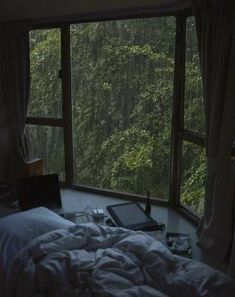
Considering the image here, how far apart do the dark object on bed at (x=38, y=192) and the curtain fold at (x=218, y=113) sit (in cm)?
118

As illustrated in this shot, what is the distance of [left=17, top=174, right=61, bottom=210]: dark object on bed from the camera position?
2.76 metres

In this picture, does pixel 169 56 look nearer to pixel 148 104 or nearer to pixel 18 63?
pixel 148 104

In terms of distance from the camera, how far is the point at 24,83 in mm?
3246

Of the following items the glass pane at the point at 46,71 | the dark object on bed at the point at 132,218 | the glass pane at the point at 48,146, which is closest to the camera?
the dark object on bed at the point at 132,218

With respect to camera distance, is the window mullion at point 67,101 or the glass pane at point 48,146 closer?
the window mullion at point 67,101

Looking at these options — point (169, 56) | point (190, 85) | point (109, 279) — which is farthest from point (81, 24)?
point (109, 279)

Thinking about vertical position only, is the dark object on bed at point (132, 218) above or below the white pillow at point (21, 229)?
below

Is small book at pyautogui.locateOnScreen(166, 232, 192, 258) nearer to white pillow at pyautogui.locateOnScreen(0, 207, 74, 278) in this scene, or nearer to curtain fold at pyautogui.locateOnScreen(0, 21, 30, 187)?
white pillow at pyautogui.locateOnScreen(0, 207, 74, 278)

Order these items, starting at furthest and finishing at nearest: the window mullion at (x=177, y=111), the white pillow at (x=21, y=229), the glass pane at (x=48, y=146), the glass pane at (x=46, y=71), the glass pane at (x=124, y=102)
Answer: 1. the glass pane at (x=48, y=146)
2. the glass pane at (x=46, y=71)
3. the glass pane at (x=124, y=102)
4. the window mullion at (x=177, y=111)
5. the white pillow at (x=21, y=229)

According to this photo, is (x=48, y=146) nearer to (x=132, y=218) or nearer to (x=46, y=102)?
(x=46, y=102)

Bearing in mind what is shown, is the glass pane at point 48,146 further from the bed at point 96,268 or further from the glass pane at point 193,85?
the bed at point 96,268

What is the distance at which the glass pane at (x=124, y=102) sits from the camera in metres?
2.91

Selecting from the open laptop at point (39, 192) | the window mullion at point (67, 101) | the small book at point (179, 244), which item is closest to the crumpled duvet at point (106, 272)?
the small book at point (179, 244)

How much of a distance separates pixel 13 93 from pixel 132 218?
1604 mm
